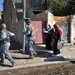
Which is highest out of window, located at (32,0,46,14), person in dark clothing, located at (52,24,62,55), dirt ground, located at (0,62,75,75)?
window, located at (32,0,46,14)

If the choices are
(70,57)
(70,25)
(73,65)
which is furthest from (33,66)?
(70,25)

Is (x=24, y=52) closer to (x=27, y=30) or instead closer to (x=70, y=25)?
(x=27, y=30)

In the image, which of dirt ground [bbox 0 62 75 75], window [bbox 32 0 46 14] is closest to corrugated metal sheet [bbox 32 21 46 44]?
dirt ground [bbox 0 62 75 75]

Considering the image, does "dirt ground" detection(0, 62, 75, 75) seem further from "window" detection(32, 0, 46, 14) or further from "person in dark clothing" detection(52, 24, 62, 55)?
"window" detection(32, 0, 46, 14)

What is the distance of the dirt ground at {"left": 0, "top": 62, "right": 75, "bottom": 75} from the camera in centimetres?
1033

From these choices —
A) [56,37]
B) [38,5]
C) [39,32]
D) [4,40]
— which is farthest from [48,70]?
[38,5]

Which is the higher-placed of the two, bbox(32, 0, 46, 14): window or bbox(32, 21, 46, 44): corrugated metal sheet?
bbox(32, 0, 46, 14): window

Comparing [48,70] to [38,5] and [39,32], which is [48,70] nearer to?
[39,32]

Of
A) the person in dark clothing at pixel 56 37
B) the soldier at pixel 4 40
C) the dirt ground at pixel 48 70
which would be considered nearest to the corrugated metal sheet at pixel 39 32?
the person in dark clothing at pixel 56 37

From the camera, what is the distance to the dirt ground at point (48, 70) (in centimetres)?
1033

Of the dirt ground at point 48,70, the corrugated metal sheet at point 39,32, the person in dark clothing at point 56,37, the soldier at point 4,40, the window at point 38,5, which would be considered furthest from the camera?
the window at point 38,5

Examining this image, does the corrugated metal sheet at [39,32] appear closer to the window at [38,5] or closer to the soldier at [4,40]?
the soldier at [4,40]

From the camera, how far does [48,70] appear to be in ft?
35.7

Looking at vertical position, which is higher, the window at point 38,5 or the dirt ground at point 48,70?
the window at point 38,5
